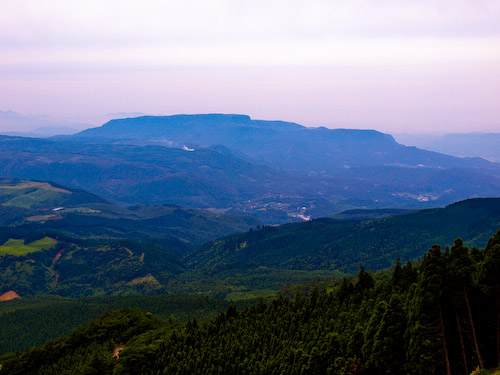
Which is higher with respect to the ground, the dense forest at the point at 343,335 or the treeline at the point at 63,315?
the dense forest at the point at 343,335

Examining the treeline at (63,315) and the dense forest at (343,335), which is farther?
the treeline at (63,315)

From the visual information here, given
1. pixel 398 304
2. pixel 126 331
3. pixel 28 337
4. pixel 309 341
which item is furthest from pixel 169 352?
pixel 28 337

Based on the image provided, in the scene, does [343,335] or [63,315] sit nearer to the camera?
[343,335]

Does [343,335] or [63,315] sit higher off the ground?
[343,335]

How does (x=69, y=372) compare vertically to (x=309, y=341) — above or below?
below

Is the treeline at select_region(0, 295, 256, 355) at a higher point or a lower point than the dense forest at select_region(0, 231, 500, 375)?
lower

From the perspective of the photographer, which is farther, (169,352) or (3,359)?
(3,359)

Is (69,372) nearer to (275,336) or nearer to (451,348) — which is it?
(275,336)

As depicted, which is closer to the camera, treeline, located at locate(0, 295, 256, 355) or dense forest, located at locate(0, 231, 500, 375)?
dense forest, located at locate(0, 231, 500, 375)
